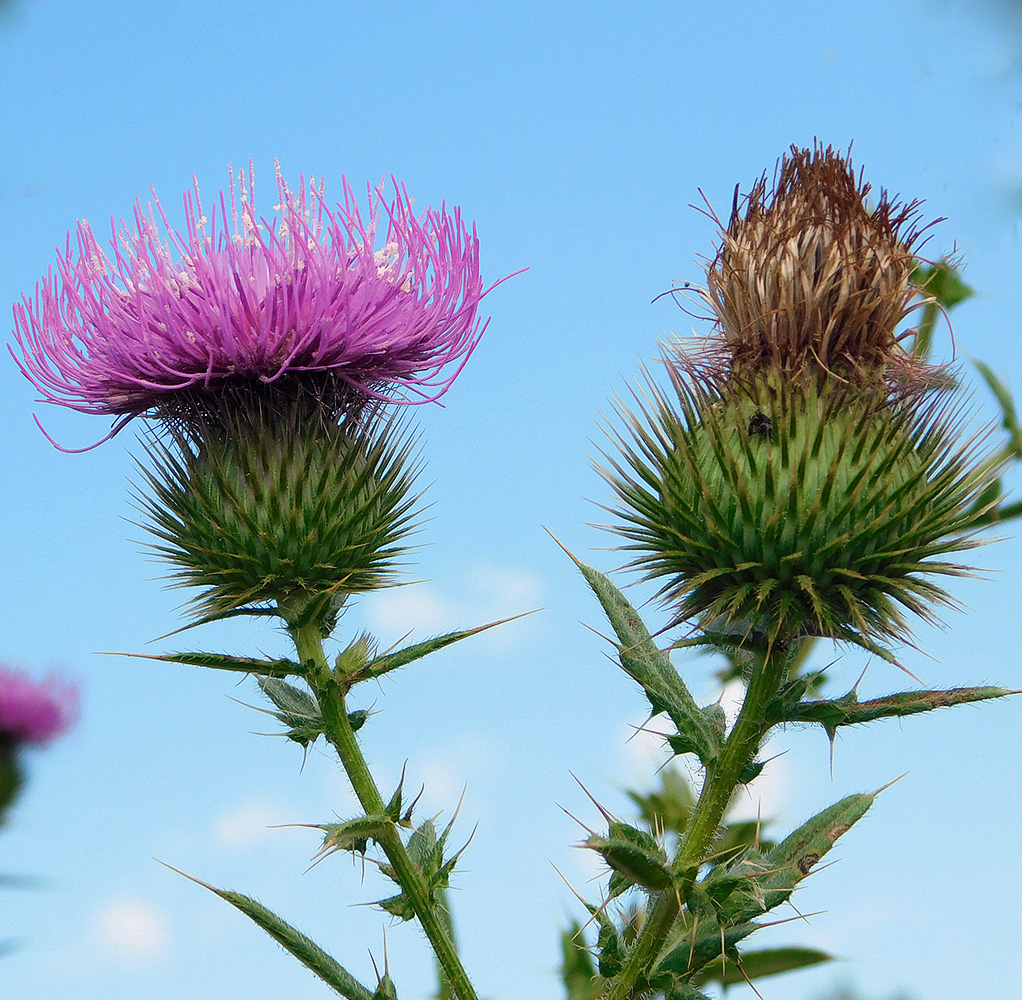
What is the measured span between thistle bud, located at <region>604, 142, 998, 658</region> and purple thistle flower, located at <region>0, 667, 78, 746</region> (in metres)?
7.43

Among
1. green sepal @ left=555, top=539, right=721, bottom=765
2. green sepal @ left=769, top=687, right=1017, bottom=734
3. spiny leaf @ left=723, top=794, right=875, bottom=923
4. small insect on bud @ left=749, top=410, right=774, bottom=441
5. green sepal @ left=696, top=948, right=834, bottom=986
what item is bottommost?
green sepal @ left=696, top=948, right=834, bottom=986

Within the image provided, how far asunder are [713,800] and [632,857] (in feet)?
1.81

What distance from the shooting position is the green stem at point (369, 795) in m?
4.46

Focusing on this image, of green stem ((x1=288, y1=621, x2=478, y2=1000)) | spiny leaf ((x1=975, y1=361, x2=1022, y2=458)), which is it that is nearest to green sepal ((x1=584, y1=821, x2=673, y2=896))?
green stem ((x1=288, y1=621, x2=478, y2=1000))

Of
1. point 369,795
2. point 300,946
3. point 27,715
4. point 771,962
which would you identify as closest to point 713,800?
point 771,962

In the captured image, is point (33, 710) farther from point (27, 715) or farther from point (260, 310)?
point (260, 310)

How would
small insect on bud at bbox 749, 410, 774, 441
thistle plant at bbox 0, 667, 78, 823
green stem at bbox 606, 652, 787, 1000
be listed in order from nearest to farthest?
green stem at bbox 606, 652, 787, 1000 → small insect on bud at bbox 749, 410, 774, 441 → thistle plant at bbox 0, 667, 78, 823

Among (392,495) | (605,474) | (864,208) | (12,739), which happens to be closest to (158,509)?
(392,495)

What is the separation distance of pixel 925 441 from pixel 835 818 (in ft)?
5.22

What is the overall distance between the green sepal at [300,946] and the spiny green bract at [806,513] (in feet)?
6.09

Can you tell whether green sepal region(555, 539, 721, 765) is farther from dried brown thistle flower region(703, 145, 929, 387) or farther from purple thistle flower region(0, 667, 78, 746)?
purple thistle flower region(0, 667, 78, 746)

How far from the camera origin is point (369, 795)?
4.68 m

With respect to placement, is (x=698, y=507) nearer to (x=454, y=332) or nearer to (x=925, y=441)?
(x=925, y=441)

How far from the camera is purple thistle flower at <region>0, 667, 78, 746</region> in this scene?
33.3ft
